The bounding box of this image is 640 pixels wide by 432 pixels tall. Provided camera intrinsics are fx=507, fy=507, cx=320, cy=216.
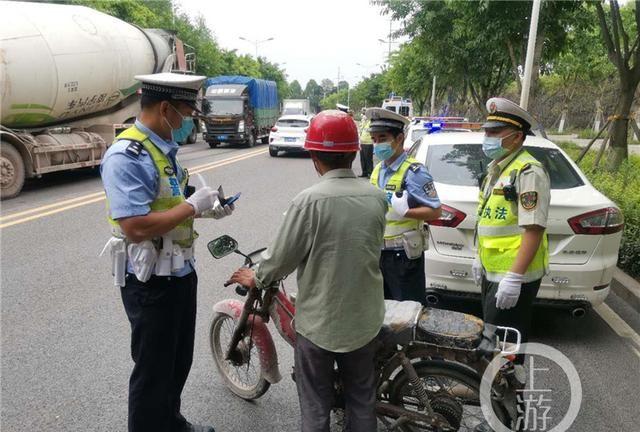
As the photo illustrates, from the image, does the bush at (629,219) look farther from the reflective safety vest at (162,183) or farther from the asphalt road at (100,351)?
the reflective safety vest at (162,183)

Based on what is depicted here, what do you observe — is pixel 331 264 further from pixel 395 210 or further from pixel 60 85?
pixel 60 85

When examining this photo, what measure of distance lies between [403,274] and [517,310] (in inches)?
30.3

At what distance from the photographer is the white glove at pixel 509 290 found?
262 cm

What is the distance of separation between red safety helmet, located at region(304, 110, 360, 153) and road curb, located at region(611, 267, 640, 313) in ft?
11.8

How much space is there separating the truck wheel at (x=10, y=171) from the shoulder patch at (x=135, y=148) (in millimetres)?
8372

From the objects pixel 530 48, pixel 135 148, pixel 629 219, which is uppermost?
pixel 530 48

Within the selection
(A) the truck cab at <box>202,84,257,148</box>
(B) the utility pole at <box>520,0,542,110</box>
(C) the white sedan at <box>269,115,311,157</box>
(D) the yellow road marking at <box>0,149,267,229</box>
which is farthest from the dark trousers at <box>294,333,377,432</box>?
(A) the truck cab at <box>202,84,257,148</box>

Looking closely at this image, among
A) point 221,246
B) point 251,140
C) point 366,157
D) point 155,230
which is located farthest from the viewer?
point 251,140

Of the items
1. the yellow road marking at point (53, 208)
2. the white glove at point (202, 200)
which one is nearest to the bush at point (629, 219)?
the white glove at point (202, 200)

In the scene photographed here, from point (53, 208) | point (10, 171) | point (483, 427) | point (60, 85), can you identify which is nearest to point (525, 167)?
point (483, 427)

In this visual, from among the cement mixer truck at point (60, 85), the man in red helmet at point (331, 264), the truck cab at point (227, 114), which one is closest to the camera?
the man in red helmet at point (331, 264)

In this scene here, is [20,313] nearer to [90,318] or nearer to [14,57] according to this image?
[90,318]

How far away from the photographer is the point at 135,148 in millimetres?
2160

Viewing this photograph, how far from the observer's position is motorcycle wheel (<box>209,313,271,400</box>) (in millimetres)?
3018
